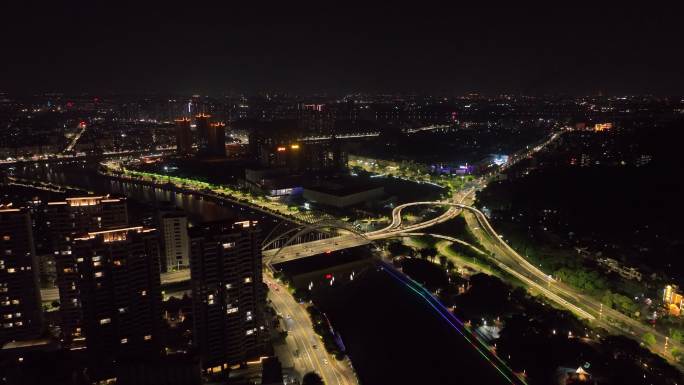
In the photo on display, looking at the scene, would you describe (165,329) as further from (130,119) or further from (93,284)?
(130,119)

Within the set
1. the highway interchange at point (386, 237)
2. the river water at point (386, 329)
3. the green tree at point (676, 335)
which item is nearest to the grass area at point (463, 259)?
the highway interchange at point (386, 237)

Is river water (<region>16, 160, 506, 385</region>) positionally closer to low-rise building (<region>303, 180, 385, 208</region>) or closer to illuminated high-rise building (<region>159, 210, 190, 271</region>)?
illuminated high-rise building (<region>159, 210, 190, 271</region>)

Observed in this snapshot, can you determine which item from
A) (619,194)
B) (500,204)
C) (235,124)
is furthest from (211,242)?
(235,124)

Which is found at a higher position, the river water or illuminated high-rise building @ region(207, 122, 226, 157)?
illuminated high-rise building @ region(207, 122, 226, 157)

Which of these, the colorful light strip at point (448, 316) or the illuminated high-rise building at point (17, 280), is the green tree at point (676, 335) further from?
the illuminated high-rise building at point (17, 280)

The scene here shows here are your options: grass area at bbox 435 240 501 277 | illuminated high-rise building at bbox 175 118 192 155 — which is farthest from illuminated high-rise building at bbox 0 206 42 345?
illuminated high-rise building at bbox 175 118 192 155

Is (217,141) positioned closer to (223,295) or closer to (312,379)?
(223,295)
